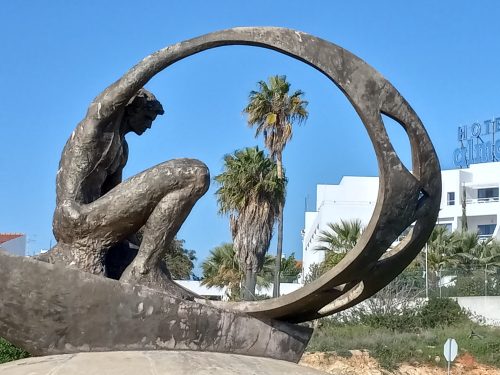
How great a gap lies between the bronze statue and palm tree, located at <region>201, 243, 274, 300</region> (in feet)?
89.3

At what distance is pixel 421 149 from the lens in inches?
299

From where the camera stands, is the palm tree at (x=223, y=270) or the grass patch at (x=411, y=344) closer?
the grass patch at (x=411, y=344)

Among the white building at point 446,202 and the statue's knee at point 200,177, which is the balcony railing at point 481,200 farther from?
the statue's knee at point 200,177

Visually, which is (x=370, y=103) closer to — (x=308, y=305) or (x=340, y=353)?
(x=308, y=305)

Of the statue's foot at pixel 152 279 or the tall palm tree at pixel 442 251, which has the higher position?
the tall palm tree at pixel 442 251

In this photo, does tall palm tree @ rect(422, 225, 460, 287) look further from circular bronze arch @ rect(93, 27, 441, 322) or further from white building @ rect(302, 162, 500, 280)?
circular bronze arch @ rect(93, 27, 441, 322)

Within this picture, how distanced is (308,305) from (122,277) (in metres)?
1.66

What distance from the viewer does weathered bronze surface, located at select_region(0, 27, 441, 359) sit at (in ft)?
23.7

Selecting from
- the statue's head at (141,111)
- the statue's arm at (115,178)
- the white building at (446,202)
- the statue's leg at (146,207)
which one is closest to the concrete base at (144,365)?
the statue's leg at (146,207)

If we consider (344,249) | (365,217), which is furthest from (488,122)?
(344,249)

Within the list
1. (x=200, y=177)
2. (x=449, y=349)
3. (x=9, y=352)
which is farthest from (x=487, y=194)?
(x=200, y=177)

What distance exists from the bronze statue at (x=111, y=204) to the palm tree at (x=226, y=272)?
27221 mm

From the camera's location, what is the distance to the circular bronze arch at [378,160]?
23.9 feet

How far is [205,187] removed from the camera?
7777 millimetres
